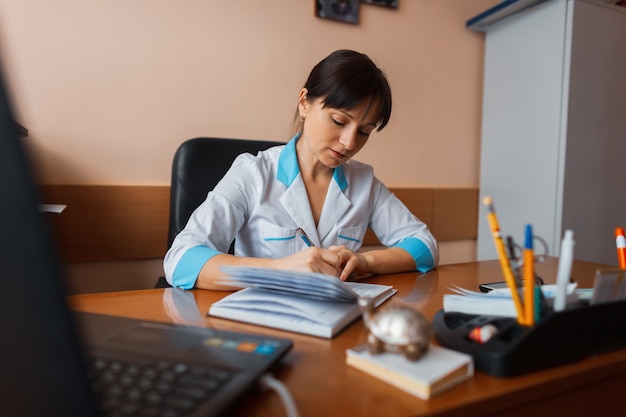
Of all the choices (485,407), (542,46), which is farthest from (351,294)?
(542,46)

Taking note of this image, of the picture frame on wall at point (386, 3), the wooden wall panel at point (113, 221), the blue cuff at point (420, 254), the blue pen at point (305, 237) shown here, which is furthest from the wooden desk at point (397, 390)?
the picture frame on wall at point (386, 3)

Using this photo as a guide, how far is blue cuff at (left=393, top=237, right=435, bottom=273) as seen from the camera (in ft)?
3.34

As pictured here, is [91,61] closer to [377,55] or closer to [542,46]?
[377,55]

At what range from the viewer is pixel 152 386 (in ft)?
1.15

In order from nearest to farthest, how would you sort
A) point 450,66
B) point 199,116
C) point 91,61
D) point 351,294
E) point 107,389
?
point 107,389 < point 351,294 < point 91,61 < point 199,116 < point 450,66

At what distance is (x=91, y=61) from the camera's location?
1.45m

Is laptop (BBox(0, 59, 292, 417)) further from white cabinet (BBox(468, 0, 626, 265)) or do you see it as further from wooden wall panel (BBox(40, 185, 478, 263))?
white cabinet (BBox(468, 0, 626, 265))

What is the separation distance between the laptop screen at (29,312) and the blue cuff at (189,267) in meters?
0.54

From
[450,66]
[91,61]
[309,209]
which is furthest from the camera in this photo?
[450,66]

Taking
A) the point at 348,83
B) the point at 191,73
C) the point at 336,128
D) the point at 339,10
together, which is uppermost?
the point at 339,10

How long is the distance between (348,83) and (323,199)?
13.0 inches

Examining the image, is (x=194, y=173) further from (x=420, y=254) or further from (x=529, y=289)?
(x=529, y=289)

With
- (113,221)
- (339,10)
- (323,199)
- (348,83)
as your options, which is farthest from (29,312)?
(339,10)

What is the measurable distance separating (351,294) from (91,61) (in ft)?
4.29
